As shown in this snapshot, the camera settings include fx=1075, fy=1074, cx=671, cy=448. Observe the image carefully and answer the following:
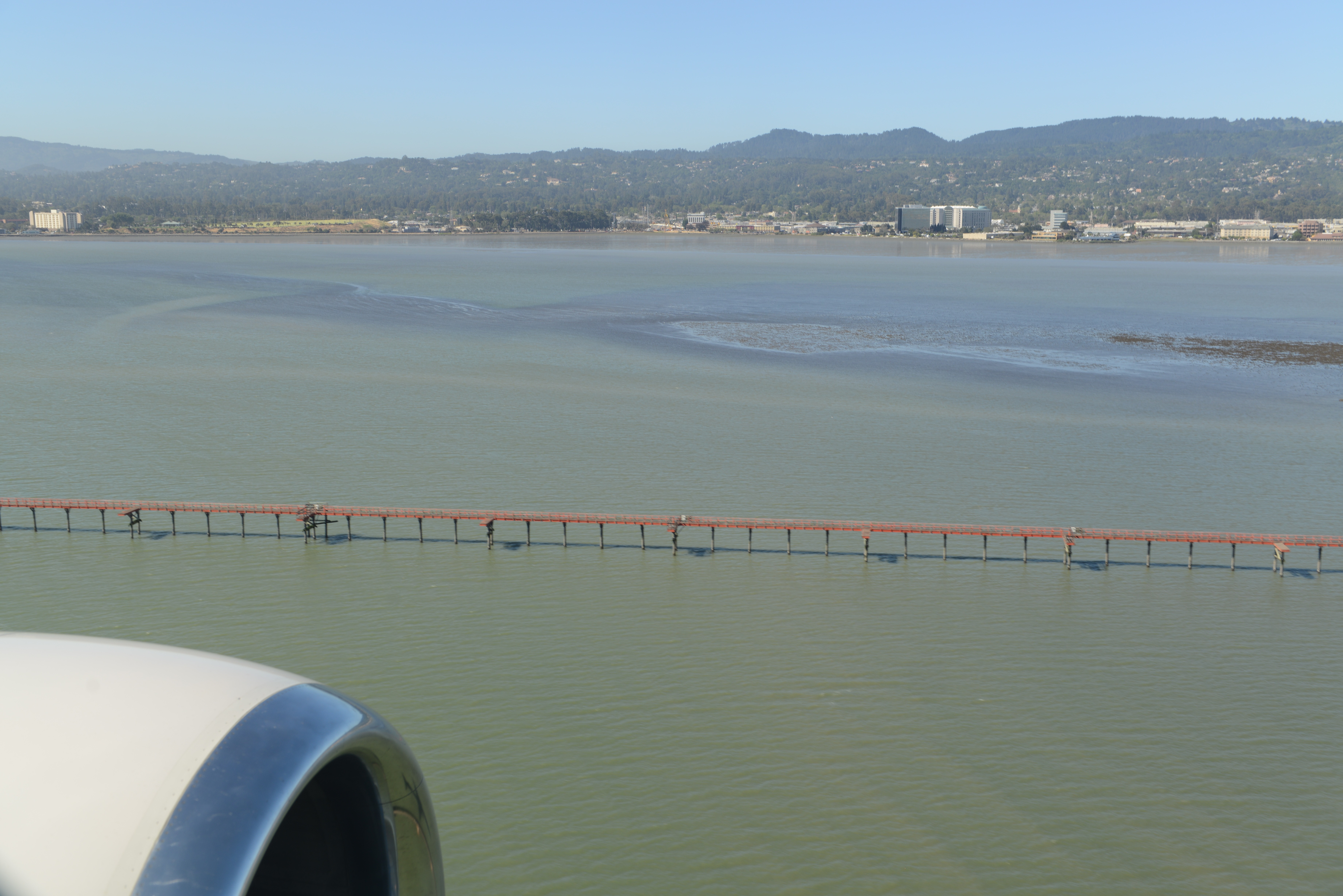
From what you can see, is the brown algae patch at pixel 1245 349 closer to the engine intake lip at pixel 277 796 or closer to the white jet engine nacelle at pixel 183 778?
the engine intake lip at pixel 277 796

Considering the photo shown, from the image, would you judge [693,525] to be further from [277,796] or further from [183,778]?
[183,778]

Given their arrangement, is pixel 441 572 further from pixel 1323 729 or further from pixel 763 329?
pixel 763 329

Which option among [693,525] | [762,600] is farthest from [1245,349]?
[762,600]

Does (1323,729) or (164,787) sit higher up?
(164,787)

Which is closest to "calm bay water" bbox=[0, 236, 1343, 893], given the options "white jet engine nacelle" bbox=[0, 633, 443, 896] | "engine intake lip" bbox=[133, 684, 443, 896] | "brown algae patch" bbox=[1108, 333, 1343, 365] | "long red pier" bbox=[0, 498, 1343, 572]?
"long red pier" bbox=[0, 498, 1343, 572]

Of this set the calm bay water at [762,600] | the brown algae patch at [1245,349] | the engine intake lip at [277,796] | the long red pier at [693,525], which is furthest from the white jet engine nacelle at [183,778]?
the brown algae patch at [1245,349]

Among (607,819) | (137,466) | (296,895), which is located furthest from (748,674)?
(137,466)
